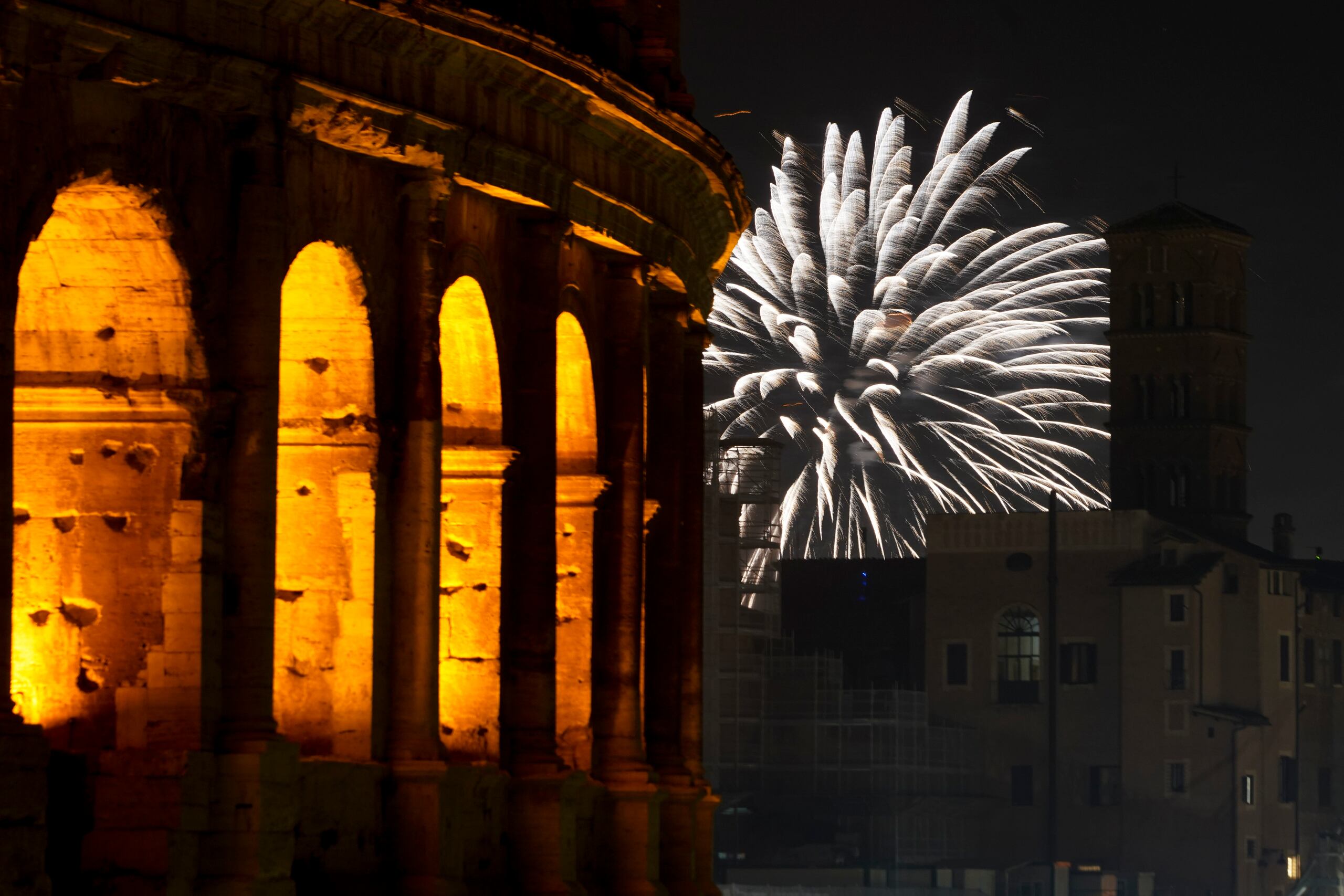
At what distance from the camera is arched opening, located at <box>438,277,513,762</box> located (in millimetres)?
23734

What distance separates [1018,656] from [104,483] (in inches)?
2424

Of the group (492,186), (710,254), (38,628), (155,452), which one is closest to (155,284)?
(155,452)

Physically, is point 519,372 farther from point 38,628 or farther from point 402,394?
point 38,628

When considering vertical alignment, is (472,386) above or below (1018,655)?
above

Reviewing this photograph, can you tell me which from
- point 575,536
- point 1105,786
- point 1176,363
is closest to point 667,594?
point 575,536

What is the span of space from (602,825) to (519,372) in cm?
463

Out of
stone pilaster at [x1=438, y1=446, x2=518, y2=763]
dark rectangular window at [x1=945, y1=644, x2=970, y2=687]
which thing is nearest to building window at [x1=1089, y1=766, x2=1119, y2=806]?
dark rectangular window at [x1=945, y1=644, x2=970, y2=687]

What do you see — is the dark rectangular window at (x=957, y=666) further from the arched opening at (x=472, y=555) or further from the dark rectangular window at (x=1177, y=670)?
the arched opening at (x=472, y=555)

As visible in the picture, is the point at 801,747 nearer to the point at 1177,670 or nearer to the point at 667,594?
the point at 1177,670

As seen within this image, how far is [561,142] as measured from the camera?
24312mm

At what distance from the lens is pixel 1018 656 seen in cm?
7931

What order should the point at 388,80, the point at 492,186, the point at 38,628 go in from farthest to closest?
the point at 492,186
the point at 388,80
the point at 38,628

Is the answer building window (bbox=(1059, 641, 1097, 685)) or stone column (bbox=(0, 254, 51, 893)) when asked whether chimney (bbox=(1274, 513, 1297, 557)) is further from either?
stone column (bbox=(0, 254, 51, 893))

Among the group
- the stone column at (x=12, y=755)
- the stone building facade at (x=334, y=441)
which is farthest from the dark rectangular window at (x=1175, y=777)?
the stone column at (x=12, y=755)
